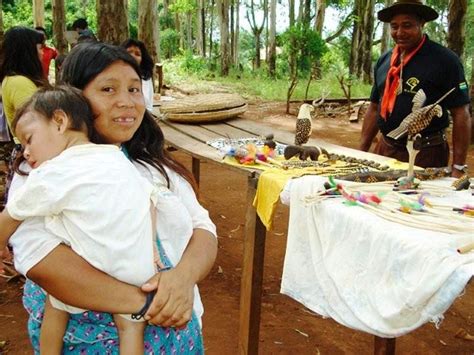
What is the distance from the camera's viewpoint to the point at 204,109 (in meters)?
4.49

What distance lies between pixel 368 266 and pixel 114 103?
1.08 m

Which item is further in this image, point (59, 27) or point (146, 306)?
point (59, 27)

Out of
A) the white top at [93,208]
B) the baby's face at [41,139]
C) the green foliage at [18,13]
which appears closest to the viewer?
the white top at [93,208]

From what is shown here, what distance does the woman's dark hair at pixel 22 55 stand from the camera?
3973mm

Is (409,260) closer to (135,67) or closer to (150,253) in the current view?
(150,253)

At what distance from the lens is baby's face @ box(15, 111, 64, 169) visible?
1502 mm

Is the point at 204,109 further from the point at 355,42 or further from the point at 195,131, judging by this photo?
the point at 355,42

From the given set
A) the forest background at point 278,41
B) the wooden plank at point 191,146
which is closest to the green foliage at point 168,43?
the forest background at point 278,41

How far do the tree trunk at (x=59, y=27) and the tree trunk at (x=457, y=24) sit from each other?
8756mm

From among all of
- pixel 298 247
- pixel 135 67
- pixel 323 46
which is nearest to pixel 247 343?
pixel 298 247

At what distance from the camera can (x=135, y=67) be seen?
5.65ft

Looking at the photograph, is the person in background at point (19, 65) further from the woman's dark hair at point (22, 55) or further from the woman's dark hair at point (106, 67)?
the woman's dark hair at point (106, 67)

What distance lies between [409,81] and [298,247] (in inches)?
66.4

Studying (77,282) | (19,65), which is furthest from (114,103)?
(19,65)
